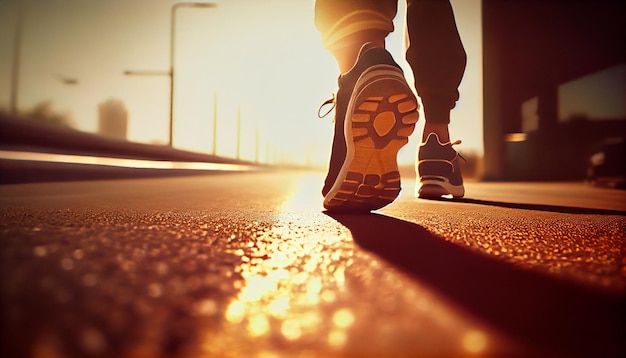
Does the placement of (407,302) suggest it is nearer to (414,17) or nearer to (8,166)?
(414,17)

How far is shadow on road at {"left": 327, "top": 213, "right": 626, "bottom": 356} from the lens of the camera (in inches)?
12.8

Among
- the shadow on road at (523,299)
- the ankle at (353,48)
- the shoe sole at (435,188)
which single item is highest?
the ankle at (353,48)

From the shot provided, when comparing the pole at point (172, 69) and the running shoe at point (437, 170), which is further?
the pole at point (172, 69)

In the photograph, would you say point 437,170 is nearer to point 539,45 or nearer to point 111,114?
point 539,45

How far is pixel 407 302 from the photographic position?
0.39m

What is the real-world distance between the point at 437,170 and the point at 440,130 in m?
0.18

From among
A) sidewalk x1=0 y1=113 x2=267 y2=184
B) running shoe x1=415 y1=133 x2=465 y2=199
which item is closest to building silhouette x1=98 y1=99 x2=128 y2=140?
sidewalk x1=0 y1=113 x2=267 y2=184

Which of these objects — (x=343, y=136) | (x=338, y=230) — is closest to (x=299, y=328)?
(x=338, y=230)

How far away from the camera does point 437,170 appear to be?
177 cm

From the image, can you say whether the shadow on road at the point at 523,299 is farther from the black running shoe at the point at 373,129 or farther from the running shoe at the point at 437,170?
the running shoe at the point at 437,170

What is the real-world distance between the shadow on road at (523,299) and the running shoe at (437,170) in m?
1.10

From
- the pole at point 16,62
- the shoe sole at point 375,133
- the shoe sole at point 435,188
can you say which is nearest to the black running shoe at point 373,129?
the shoe sole at point 375,133

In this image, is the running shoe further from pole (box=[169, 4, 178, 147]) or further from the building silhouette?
the building silhouette

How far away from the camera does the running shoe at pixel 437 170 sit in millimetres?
1736
